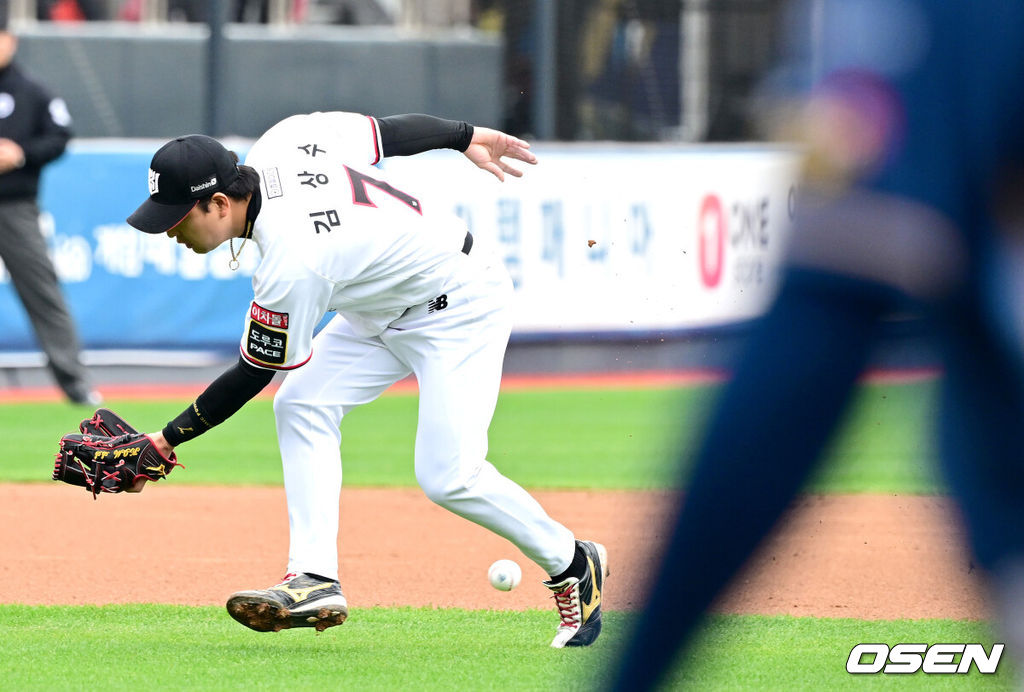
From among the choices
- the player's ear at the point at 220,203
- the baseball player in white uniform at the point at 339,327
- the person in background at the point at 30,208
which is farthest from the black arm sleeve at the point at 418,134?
the person in background at the point at 30,208

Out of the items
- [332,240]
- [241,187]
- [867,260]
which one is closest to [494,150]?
[332,240]

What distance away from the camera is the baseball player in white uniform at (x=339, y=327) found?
14.5ft

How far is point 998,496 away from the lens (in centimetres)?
215

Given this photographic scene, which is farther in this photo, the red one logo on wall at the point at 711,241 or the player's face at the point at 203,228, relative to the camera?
the red one logo on wall at the point at 711,241

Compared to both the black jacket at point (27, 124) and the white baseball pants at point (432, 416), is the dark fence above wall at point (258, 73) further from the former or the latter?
the white baseball pants at point (432, 416)

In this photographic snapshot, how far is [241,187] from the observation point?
4449mm

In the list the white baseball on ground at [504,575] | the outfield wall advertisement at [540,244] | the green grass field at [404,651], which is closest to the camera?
the green grass field at [404,651]

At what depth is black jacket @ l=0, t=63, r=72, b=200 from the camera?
1088 cm

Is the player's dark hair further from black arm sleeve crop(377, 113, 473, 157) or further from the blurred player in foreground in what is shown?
the blurred player in foreground

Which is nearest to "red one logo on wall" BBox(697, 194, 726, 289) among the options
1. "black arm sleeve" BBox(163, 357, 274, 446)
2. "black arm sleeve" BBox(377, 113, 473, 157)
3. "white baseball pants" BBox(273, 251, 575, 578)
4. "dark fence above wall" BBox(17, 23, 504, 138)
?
"dark fence above wall" BBox(17, 23, 504, 138)

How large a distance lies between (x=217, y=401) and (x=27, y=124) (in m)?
7.13

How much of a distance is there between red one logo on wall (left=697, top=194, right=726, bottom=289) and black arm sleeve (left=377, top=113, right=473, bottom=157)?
9.12 m

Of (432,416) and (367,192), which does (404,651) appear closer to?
(432,416)

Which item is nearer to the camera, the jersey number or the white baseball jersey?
the white baseball jersey
